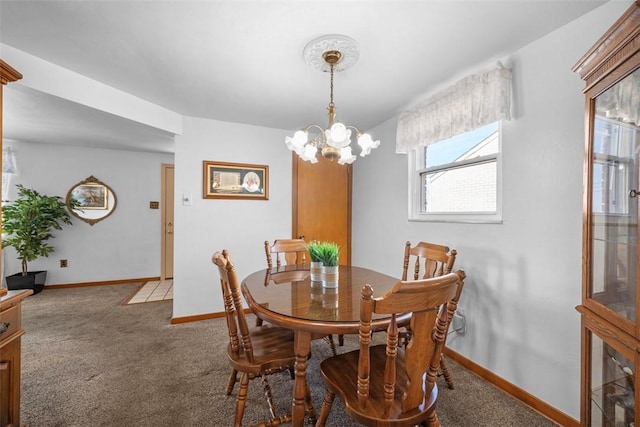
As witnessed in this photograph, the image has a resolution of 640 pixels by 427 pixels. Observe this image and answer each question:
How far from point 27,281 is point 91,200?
54.7 inches

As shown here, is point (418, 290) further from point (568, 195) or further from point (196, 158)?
A: point (196, 158)

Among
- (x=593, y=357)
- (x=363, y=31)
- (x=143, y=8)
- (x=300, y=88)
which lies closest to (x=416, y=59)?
(x=363, y=31)

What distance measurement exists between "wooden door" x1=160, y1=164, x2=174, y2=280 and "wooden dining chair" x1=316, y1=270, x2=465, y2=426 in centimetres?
458

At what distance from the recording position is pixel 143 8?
144 centimetres

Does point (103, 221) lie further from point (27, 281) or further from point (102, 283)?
point (27, 281)

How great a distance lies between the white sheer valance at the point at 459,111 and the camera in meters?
1.84

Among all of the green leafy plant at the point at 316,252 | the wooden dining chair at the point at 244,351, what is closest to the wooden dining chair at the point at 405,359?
the wooden dining chair at the point at 244,351

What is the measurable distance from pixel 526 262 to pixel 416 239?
0.99 metres

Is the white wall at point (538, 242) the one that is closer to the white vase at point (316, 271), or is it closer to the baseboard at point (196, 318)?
the white vase at point (316, 271)

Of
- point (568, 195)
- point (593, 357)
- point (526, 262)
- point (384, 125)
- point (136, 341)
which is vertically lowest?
point (136, 341)

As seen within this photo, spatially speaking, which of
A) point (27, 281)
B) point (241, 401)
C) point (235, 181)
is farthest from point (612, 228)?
point (27, 281)

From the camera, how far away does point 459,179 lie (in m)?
2.40

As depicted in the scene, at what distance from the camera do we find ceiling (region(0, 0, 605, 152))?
1.44 metres

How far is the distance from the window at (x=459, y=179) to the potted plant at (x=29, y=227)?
5.13 metres
